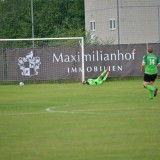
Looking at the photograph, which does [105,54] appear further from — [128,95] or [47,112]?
[47,112]

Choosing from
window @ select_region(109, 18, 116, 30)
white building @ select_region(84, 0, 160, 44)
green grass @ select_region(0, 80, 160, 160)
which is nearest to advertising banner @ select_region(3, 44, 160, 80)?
white building @ select_region(84, 0, 160, 44)

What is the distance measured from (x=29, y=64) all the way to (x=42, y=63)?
0.66 m

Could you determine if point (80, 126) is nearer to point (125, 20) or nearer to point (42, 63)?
point (42, 63)

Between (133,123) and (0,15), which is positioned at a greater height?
(0,15)

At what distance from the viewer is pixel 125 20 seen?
46.8 m

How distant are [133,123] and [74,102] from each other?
6964 mm

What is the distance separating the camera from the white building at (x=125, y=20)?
4591 centimetres

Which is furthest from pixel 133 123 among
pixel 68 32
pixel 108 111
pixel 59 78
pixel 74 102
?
pixel 68 32

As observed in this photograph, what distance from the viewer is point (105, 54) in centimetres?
3656

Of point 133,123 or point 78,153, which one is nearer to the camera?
point 78,153

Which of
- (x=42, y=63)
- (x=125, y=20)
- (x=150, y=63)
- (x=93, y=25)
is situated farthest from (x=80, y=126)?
(x=93, y=25)

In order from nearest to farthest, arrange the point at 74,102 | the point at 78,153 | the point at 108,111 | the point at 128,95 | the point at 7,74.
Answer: the point at 78,153, the point at 108,111, the point at 74,102, the point at 128,95, the point at 7,74

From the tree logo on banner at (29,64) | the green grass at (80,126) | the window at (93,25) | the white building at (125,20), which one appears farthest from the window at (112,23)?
the green grass at (80,126)

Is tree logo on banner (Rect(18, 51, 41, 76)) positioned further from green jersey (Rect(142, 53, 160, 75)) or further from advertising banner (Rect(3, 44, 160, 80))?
green jersey (Rect(142, 53, 160, 75))
